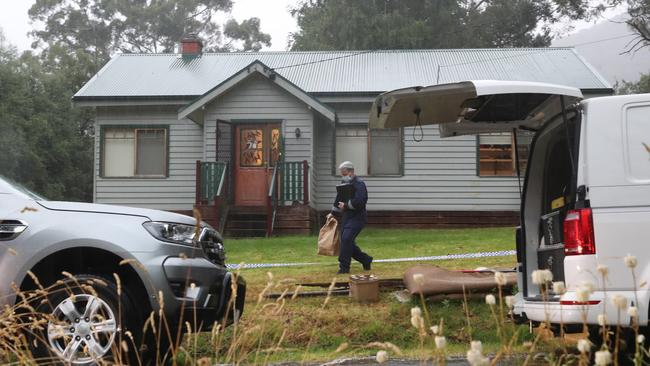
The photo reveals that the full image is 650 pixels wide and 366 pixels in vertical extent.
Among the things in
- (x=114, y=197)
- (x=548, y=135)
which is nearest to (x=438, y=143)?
(x=114, y=197)

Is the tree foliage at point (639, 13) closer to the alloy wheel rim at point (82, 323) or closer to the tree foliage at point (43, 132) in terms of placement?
the tree foliage at point (43, 132)

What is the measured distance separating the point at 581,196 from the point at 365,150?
14.4 meters

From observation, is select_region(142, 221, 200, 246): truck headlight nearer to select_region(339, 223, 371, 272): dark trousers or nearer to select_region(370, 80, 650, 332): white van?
select_region(370, 80, 650, 332): white van

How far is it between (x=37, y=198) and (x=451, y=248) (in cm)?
946

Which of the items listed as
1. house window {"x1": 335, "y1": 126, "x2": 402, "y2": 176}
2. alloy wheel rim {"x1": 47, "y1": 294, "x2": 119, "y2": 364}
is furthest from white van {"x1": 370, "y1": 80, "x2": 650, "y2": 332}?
house window {"x1": 335, "y1": 126, "x2": 402, "y2": 176}

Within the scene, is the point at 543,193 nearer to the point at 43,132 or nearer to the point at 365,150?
the point at 365,150

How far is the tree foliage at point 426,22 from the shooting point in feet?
105

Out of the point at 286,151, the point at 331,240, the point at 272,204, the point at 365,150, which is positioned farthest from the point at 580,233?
the point at 365,150

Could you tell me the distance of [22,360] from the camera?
9.37 feet

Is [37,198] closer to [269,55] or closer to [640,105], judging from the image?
[640,105]

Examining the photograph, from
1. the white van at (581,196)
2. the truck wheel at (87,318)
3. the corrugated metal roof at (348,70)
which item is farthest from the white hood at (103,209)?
the corrugated metal roof at (348,70)

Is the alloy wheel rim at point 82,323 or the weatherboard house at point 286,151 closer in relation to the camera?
the alloy wheel rim at point 82,323

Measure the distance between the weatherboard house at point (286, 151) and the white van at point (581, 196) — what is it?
11.3m

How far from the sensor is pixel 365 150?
19.0 meters
